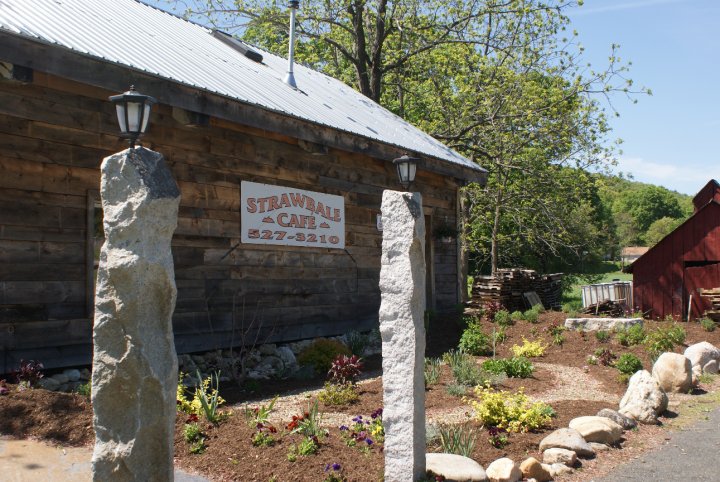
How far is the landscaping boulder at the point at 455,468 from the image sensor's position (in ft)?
17.4

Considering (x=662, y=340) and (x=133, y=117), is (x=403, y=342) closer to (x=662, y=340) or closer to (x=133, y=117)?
(x=133, y=117)

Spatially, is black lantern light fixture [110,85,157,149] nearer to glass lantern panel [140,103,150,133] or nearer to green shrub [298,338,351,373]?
glass lantern panel [140,103,150,133]

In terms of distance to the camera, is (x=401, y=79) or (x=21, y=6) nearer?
(x=21, y=6)

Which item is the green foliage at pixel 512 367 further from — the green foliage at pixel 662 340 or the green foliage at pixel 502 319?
the green foliage at pixel 502 319

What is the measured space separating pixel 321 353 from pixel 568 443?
15.9ft

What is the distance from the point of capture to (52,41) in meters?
7.05

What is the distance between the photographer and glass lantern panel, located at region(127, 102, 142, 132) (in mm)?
3932

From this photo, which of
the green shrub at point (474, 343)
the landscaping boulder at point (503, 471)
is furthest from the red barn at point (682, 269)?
the landscaping boulder at point (503, 471)

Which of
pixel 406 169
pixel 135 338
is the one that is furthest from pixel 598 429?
pixel 135 338

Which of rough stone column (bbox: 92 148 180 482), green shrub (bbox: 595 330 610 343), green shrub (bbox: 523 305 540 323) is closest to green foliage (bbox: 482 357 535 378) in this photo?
green shrub (bbox: 595 330 610 343)

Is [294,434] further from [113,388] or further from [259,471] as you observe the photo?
[113,388]

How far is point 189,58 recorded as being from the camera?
33.8 feet

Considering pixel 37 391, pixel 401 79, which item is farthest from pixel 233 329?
pixel 401 79

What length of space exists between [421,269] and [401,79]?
66.2 feet
